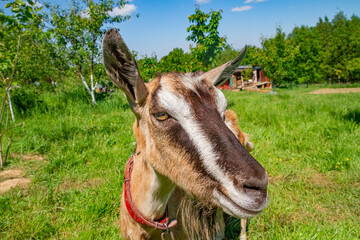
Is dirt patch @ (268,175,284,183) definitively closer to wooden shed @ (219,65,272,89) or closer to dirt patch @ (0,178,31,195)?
dirt patch @ (0,178,31,195)

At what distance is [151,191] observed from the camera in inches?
63.4

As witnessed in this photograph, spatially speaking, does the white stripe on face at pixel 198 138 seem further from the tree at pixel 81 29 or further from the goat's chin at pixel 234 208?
the tree at pixel 81 29

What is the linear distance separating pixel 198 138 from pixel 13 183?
3.52 meters

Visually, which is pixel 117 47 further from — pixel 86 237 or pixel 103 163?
pixel 103 163

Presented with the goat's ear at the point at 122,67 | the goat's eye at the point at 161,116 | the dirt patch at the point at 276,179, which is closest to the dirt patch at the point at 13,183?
the goat's ear at the point at 122,67

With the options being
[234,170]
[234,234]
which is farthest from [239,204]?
[234,234]

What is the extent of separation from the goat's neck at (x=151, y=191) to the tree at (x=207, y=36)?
654cm

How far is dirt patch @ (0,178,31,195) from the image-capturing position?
10.3 ft

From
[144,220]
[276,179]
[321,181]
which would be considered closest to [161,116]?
[144,220]

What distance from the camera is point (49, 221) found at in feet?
8.59

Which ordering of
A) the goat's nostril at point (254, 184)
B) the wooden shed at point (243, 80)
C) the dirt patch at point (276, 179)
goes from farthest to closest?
the wooden shed at point (243, 80), the dirt patch at point (276, 179), the goat's nostril at point (254, 184)

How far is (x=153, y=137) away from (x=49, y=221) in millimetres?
2179

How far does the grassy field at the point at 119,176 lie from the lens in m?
2.56

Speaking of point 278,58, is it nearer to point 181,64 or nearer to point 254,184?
point 181,64
